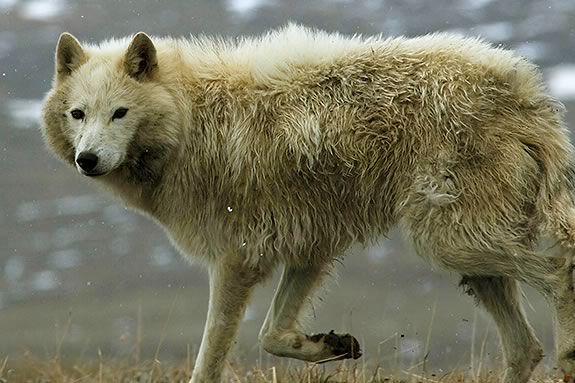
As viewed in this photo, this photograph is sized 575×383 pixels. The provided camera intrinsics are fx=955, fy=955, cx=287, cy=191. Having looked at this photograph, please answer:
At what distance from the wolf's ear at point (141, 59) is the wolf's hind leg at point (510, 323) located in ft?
7.72

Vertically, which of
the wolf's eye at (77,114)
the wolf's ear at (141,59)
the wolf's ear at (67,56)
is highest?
the wolf's ear at (141,59)

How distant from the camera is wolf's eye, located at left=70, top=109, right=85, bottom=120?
570 cm

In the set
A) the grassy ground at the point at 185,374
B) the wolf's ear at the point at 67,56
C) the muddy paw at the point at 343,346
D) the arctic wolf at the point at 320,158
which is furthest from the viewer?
the grassy ground at the point at 185,374

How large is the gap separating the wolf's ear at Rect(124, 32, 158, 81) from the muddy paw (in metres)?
1.97

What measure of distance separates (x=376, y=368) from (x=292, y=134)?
63.6 inches

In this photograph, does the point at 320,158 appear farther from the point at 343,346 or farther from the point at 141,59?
the point at 141,59

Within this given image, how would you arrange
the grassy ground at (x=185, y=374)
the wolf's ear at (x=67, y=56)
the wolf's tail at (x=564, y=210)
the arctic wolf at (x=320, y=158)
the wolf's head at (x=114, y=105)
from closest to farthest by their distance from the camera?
the wolf's tail at (x=564, y=210), the arctic wolf at (x=320, y=158), the wolf's head at (x=114, y=105), the wolf's ear at (x=67, y=56), the grassy ground at (x=185, y=374)

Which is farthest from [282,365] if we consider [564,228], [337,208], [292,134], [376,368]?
[564,228]

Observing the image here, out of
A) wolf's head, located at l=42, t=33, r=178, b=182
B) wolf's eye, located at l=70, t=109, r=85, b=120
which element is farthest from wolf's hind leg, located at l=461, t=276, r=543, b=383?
wolf's eye, located at l=70, t=109, r=85, b=120

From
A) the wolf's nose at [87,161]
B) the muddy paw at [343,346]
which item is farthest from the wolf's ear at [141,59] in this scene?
the muddy paw at [343,346]

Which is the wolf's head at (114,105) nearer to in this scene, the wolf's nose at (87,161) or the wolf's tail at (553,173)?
the wolf's nose at (87,161)

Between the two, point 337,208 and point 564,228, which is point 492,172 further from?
point 337,208

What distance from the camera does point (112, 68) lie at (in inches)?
231

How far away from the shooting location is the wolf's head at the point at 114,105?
5.63 metres
